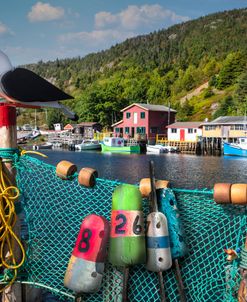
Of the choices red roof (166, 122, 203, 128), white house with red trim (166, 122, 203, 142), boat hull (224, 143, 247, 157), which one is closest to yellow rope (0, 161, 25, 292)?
boat hull (224, 143, 247, 157)

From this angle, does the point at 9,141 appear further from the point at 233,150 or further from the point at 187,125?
the point at 187,125

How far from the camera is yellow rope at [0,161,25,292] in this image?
4188mm

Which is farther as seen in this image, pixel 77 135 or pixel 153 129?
pixel 77 135

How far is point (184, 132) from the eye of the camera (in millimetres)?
74812

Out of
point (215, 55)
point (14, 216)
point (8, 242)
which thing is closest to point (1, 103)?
point (14, 216)

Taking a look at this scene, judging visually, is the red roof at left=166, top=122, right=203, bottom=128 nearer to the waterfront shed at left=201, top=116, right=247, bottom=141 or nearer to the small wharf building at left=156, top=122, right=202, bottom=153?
the small wharf building at left=156, top=122, right=202, bottom=153

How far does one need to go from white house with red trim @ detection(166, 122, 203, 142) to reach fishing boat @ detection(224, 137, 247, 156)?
405 inches

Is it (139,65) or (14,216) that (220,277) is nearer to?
(14,216)

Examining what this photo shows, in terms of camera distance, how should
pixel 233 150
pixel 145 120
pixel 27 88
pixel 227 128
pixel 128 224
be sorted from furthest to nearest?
pixel 145 120, pixel 227 128, pixel 233 150, pixel 128 224, pixel 27 88

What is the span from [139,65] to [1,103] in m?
172

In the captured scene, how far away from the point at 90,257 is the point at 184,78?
12822cm

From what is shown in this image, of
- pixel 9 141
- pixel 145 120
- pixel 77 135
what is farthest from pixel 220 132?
pixel 9 141

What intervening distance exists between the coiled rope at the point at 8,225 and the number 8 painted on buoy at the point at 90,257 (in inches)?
23.2

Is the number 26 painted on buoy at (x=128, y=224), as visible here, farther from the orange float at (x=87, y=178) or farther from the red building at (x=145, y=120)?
the red building at (x=145, y=120)
